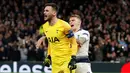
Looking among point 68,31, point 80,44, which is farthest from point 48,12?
point 80,44

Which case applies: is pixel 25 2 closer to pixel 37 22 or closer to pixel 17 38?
pixel 37 22

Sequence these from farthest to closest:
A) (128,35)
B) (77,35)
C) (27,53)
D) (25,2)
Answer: (25,2) → (128,35) → (27,53) → (77,35)

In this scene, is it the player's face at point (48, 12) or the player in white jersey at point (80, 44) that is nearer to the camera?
the player's face at point (48, 12)

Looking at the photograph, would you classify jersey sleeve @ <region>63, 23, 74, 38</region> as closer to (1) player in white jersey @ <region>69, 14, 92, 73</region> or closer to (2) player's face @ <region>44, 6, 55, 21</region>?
(2) player's face @ <region>44, 6, 55, 21</region>

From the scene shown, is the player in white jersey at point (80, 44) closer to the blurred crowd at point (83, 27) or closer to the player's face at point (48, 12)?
the player's face at point (48, 12)

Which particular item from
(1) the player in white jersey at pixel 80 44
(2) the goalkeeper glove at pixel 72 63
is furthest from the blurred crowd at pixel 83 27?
(2) the goalkeeper glove at pixel 72 63

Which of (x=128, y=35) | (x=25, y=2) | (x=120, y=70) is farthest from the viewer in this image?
(x=25, y=2)

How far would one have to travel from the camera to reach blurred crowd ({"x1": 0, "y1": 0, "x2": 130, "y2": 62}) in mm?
19641

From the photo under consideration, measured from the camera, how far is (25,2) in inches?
1030

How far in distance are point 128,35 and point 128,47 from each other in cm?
94

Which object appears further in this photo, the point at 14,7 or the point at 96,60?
the point at 14,7

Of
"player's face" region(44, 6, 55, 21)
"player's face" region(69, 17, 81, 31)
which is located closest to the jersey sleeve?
"player's face" region(44, 6, 55, 21)

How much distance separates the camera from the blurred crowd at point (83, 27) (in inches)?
773

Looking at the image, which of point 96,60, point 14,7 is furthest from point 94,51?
point 14,7
